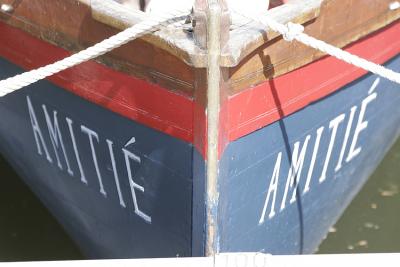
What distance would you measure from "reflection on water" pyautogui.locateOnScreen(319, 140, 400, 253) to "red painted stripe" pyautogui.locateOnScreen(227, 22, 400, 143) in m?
1.05

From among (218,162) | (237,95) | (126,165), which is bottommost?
(126,165)

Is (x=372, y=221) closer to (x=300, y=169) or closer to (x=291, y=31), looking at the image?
(x=300, y=169)

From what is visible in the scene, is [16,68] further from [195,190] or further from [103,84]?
[195,190]

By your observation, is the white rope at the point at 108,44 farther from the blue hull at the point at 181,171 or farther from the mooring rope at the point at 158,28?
the blue hull at the point at 181,171

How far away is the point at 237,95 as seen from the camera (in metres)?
1.87

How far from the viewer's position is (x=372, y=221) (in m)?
3.21

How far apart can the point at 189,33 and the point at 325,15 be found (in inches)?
18.2

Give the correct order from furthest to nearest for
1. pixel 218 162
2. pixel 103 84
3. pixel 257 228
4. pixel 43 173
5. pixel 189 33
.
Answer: pixel 43 173, pixel 257 228, pixel 103 84, pixel 218 162, pixel 189 33

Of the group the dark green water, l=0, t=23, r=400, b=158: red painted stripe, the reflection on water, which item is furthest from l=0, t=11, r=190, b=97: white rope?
the reflection on water

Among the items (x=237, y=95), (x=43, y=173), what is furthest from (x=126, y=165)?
(x=43, y=173)

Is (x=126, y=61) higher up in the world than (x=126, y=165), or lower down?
higher up

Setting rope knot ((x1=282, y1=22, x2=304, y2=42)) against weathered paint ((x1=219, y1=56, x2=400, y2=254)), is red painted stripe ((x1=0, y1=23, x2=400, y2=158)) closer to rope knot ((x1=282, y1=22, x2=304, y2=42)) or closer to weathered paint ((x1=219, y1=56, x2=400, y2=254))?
weathered paint ((x1=219, y1=56, x2=400, y2=254))

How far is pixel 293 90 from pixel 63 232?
59.7 inches

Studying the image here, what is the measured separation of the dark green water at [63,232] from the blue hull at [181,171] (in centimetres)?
24
